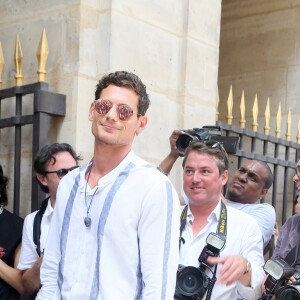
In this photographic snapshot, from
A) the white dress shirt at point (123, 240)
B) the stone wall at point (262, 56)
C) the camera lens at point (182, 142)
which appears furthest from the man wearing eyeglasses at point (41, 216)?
the stone wall at point (262, 56)

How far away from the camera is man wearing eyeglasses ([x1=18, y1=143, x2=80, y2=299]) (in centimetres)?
393

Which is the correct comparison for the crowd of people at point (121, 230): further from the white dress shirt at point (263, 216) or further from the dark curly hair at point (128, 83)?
the white dress shirt at point (263, 216)

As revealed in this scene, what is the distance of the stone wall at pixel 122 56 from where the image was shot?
16.6ft

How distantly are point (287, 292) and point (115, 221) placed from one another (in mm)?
1202

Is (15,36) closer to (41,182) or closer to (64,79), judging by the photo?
(64,79)

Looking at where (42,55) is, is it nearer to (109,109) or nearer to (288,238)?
(288,238)

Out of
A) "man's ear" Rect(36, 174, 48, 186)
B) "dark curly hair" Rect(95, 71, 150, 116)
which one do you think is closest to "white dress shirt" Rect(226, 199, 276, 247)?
"man's ear" Rect(36, 174, 48, 186)

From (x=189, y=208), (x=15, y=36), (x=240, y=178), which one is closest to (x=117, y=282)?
(x=189, y=208)

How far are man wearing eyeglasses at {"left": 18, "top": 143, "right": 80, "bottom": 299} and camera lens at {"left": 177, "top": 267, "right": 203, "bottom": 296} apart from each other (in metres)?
0.79

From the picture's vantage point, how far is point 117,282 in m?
2.63

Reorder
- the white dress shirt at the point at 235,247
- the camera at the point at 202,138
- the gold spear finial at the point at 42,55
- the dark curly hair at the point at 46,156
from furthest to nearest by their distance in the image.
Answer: the gold spear finial at the point at 42,55 → the camera at the point at 202,138 → the dark curly hair at the point at 46,156 → the white dress shirt at the point at 235,247

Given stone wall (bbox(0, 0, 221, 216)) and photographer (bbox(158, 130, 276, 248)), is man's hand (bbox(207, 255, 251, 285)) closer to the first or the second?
photographer (bbox(158, 130, 276, 248))

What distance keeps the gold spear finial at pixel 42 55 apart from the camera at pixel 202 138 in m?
1.15

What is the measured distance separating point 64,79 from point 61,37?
0.31m
